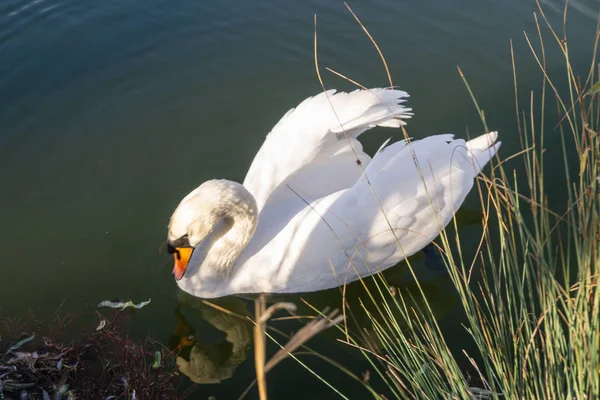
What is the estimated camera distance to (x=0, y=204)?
6.05 metres

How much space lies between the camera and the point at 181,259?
476cm

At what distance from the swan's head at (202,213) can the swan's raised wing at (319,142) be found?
19.1 inches

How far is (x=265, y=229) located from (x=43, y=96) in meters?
3.52

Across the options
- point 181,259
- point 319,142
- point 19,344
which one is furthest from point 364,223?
point 19,344

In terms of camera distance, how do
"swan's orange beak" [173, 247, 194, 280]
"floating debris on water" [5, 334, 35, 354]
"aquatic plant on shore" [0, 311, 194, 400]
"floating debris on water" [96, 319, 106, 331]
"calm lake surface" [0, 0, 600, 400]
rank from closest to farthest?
"aquatic plant on shore" [0, 311, 194, 400], "floating debris on water" [5, 334, 35, 354], "swan's orange beak" [173, 247, 194, 280], "floating debris on water" [96, 319, 106, 331], "calm lake surface" [0, 0, 600, 400]

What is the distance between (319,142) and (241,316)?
1.48m

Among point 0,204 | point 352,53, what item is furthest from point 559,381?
point 352,53

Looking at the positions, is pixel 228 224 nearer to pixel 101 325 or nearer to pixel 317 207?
pixel 317 207

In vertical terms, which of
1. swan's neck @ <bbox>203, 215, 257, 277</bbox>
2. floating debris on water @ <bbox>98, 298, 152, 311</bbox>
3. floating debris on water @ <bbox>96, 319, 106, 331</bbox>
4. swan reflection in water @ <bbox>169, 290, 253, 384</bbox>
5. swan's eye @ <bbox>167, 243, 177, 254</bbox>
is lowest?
swan reflection in water @ <bbox>169, 290, 253, 384</bbox>

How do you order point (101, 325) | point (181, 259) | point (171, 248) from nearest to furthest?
point (171, 248) < point (181, 259) < point (101, 325)

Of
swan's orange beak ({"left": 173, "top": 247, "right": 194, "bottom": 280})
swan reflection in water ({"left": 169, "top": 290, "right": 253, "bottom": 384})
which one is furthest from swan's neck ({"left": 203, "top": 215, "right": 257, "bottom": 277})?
swan reflection in water ({"left": 169, "top": 290, "right": 253, "bottom": 384})

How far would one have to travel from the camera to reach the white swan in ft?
15.3

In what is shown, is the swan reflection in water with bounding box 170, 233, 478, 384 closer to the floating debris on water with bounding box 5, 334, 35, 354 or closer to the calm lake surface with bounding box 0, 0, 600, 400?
the calm lake surface with bounding box 0, 0, 600, 400

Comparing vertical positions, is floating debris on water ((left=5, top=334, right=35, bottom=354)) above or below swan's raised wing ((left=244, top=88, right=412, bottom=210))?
below
